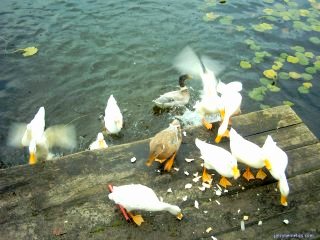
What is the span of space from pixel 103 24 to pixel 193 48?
2107mm

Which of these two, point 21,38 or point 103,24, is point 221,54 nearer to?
point 103,24

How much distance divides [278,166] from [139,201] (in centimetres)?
135

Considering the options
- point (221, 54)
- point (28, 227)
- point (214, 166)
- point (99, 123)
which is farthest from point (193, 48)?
point (28, 227)

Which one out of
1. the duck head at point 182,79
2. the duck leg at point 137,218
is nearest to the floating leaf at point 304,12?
the duck head at point 182,79

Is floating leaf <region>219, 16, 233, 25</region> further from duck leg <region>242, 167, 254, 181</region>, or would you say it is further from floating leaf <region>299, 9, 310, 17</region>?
duck leg <region>242, 167, 254, 181</region>

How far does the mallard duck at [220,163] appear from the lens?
3.51 metres

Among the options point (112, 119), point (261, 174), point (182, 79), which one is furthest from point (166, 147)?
point (182, 79)

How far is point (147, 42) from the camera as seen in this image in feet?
25.0

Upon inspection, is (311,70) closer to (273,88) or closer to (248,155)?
(273,88)

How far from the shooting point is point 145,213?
3367 millimetres

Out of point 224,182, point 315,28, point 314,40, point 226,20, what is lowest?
point 314,40

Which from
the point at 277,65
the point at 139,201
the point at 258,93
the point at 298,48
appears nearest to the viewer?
the point at 139,201

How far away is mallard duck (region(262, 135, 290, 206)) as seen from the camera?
3.37m

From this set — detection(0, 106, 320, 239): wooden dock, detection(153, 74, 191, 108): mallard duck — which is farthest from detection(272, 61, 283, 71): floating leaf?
detection(0, 106, 320, 239): wooden dock
